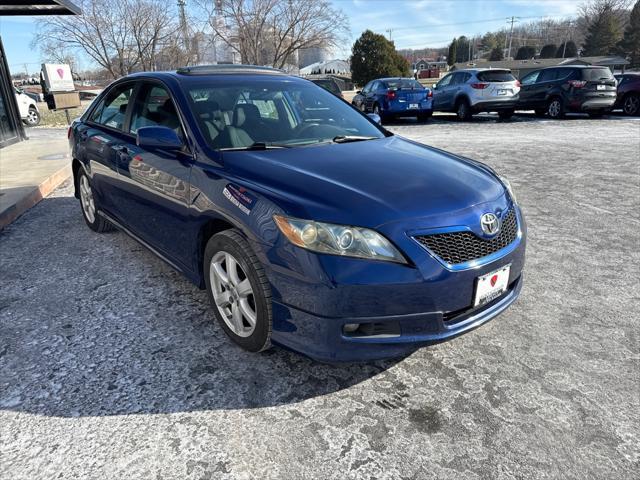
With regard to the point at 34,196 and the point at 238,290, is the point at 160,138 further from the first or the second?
the point at 34,196

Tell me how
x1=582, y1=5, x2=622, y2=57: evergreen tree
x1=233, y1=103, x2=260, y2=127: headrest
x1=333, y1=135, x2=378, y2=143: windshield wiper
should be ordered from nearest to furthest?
x1=233, y1=103, x2=260, y2=127: headrest → x1=333, y1=135, x2=378, y2=143: windshield wiper → x1=582, y1=5, x2=622, y2=57: evergreen tree

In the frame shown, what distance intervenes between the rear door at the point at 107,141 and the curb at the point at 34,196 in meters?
1.28

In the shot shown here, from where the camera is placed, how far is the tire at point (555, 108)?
580 inches

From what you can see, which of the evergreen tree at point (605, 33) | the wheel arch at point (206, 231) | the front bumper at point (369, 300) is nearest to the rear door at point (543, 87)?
the front bumper at point (369, 300)

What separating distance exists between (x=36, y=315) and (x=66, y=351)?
0.64 metres

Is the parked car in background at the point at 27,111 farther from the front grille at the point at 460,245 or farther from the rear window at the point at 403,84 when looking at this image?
the front grille at the point at 460,245

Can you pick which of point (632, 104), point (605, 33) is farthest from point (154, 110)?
point (605, 33)

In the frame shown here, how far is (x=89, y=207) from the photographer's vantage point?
4.77m

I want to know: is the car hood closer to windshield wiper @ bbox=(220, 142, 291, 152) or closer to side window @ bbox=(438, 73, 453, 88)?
windshield wiper @ bbox=(220, 142, 291, 152)

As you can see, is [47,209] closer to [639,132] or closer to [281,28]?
[639,132]

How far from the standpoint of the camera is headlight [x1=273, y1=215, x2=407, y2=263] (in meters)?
2.12

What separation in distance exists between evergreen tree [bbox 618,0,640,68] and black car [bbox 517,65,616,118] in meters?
58.6

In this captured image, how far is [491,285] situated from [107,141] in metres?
3.30

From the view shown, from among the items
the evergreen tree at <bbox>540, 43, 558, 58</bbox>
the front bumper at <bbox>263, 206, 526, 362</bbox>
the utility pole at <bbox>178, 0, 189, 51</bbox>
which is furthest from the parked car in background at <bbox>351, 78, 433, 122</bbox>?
the evergreen tree at <bbox>540, 43, 558, 58</bbox>
